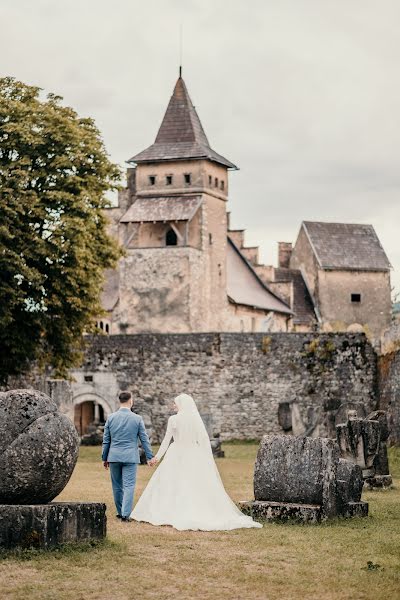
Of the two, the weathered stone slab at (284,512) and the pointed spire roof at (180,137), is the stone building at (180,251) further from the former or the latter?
the weathered stone slab at (284,512)

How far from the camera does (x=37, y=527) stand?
444 inches

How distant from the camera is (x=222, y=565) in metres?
10.9

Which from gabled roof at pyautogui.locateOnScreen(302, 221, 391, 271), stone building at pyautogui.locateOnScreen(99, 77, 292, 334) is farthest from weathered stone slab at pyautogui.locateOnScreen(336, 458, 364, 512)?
gabled roof at pyautogui.locateOnScreen(302, 221, 391, 271)

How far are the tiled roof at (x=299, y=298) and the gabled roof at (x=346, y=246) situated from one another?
238cm

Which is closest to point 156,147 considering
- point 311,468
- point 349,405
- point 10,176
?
point 10,176

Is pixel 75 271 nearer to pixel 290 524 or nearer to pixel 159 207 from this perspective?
pixel 290 524

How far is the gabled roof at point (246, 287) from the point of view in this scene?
72000 millimetres

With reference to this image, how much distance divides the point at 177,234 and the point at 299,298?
47.3 feet

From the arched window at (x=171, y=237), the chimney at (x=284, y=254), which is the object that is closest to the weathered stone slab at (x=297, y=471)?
the arched window at (x=171, y=237)

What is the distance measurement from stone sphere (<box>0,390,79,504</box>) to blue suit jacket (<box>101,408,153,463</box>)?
272cm

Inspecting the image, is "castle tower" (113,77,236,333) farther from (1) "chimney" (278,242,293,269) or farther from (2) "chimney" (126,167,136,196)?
(1) "chimney" (278,242,293,269)

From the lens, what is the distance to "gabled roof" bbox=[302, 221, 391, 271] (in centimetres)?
7869

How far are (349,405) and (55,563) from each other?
759 inches

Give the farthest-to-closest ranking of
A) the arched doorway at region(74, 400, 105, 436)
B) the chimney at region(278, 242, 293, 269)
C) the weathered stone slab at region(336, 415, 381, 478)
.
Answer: the chimney at region(278, 242, 293, 269) < the arched doorway at region(74, 400, 105, 436) < the weathered stone slab at region(336, 415, 381, 478)
